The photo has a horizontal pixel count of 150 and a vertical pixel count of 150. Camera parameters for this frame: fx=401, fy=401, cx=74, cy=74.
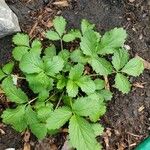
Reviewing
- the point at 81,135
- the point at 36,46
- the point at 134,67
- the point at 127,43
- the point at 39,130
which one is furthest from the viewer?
the point at 127,43

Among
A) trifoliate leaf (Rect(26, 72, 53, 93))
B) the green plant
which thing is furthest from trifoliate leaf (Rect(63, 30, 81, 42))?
trifoliate leaf (Rect(26, 72, 53, 93))

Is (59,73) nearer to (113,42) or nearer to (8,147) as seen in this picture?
(113,42)

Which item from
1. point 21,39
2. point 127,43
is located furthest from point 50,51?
point 127,43

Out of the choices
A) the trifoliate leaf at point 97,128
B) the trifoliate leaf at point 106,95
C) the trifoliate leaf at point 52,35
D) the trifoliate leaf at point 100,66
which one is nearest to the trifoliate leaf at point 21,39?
the trifoliate leaf at point 52,35

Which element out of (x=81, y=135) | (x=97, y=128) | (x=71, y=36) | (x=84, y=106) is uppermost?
(x=71, y=36)

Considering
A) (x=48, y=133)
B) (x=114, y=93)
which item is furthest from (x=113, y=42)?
(x=48, y=133)

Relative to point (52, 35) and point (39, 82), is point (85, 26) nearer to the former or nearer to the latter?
point (52, 35)

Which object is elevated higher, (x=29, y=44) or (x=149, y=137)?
(x=29, y=44)

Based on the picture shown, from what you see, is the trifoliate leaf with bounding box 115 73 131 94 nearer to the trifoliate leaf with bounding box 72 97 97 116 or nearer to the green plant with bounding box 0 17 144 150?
the green plant with bounding box 0 17 144 150
